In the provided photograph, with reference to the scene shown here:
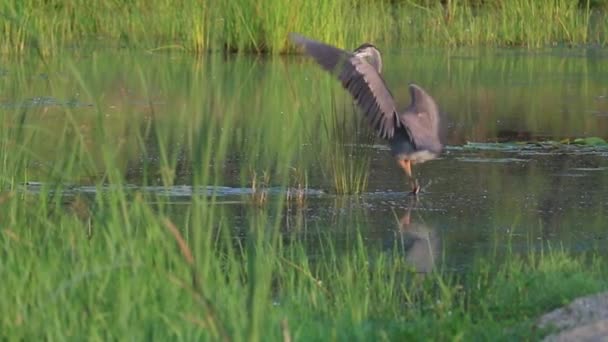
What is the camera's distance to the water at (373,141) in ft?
19.2

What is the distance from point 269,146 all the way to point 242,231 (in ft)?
7.34

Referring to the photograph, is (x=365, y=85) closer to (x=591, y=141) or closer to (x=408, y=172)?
(x=408, y=172)

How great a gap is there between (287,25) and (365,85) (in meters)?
Result: 6.69

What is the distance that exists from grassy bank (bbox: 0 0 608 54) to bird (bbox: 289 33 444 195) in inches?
216

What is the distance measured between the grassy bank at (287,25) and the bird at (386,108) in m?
5.49

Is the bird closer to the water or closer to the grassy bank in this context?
the water

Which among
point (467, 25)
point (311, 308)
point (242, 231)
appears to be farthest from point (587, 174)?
point (467, 25)

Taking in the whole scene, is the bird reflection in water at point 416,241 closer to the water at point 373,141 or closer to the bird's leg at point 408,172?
the water at point 373,141

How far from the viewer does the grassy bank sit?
1329 cm

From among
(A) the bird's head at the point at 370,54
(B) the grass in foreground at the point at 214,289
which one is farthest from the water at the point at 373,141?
(A) the bird's head at the point at 370,54

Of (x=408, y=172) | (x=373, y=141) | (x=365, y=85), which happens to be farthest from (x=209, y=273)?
(x=373, y=141)

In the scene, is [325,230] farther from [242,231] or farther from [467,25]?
[467,25]

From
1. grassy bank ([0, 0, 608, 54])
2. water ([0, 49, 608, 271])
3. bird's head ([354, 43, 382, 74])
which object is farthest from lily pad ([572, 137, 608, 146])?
grassy bank ([0, 0, 608, 54])

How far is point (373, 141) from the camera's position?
29.0 feet
